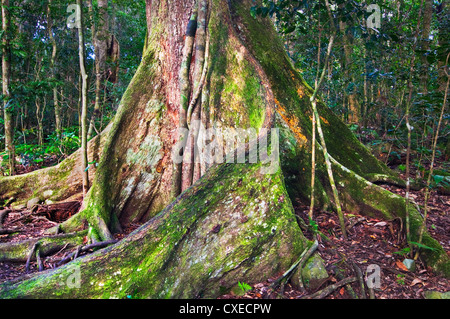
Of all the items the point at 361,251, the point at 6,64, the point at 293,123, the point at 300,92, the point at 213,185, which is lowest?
the point at 361,251

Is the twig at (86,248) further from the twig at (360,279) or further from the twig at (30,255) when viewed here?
the twig at (360,279)

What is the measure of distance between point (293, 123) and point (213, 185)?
174cm

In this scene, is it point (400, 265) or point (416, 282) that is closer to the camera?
point (416, 282)

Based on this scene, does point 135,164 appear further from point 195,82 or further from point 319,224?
point 319,224

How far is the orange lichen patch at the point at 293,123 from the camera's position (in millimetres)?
4172

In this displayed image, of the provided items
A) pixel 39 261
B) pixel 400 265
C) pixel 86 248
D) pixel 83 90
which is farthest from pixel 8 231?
pixel 400 265

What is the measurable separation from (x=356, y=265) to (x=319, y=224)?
0.87 m

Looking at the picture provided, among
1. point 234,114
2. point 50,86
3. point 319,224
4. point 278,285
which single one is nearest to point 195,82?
point 234,114

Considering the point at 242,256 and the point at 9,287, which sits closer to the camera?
the point at 9,287

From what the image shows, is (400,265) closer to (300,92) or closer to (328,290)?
(328,290)

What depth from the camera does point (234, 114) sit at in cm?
390

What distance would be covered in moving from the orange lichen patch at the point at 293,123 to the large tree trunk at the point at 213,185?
0.05 ft

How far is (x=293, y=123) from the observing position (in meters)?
4.22

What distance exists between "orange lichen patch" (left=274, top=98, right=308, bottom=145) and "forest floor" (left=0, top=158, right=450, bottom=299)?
0.93 meters
